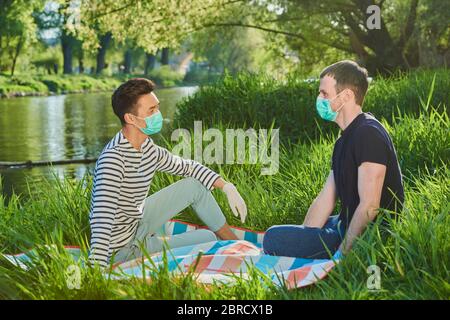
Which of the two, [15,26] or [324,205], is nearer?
[324,205]

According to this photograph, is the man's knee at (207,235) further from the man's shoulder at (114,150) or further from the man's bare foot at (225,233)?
the man's shoulder at (114,150)

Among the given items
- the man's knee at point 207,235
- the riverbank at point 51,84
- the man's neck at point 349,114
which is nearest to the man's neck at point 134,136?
the man's knee at point 207,235

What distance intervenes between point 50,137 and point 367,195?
642 inches

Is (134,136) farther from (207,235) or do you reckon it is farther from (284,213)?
(284,213)

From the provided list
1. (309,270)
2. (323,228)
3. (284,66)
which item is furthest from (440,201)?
→ (284,66)

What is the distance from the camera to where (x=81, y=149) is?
1725 cm

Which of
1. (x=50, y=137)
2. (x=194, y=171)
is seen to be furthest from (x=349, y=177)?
(x=50, y=137)

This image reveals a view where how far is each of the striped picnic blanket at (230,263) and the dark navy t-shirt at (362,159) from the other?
1.45 ft

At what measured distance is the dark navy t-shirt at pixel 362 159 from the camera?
15.4 ft

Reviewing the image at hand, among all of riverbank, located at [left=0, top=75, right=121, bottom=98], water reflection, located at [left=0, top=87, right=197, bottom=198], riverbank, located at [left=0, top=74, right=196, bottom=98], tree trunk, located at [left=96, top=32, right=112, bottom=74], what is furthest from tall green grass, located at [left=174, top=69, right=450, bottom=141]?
tree trunk, located at [left=96, top=32, right=112, bottom=74]

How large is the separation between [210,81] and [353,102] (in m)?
8.07

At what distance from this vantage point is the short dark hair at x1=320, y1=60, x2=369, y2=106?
486 cm

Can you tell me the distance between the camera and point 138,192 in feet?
17.5

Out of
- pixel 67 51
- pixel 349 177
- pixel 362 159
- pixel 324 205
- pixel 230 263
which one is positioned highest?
pixel 67 51
